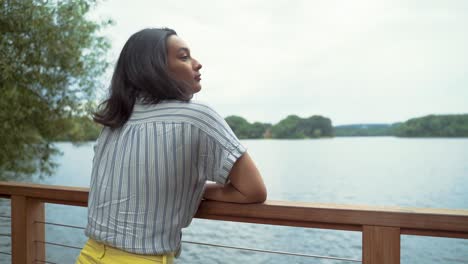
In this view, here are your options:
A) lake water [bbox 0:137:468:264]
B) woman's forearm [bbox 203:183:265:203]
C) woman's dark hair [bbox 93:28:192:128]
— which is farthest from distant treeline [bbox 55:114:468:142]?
woman's dark hair [bbox 93:28:192:128]

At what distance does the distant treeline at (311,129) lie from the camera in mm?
6828

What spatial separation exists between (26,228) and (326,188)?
17.5 meters

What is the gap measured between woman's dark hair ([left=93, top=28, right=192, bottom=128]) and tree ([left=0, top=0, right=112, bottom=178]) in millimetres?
4766

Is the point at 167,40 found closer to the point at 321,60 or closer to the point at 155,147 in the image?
the point at 155,147

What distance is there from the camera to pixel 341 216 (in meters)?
1.04

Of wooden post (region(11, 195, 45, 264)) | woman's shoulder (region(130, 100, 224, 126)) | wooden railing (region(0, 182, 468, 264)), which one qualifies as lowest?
wooden post (region(11, 195, 45, 264))

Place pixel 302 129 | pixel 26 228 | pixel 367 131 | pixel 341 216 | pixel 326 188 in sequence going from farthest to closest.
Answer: pixel 302 129, pixel 326 188, pixel 367 131, pixel 26 228, pixel 341 216

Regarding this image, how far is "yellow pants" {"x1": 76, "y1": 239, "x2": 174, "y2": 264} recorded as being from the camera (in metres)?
0.96

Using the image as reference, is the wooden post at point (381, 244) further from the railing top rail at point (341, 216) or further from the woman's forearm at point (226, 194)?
the woman's forearm at point (226, 194)

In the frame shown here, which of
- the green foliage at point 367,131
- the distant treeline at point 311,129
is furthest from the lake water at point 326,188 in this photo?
the green foliage at point 367,131

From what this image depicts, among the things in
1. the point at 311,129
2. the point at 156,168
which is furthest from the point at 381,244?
the point at 311,129

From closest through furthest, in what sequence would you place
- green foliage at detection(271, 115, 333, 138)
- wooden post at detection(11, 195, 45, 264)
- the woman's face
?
the woman's face < wooden post at detection(11, 195, 45, 264) < green foliage at detection(271, 115, 333, 138)

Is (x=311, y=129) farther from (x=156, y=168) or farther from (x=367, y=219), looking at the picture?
(x=156, y=168)

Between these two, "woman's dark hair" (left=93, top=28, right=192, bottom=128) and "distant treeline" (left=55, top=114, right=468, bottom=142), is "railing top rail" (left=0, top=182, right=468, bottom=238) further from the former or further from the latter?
"distant treeline" (left=55, top=114, right=468, bottom=142)
